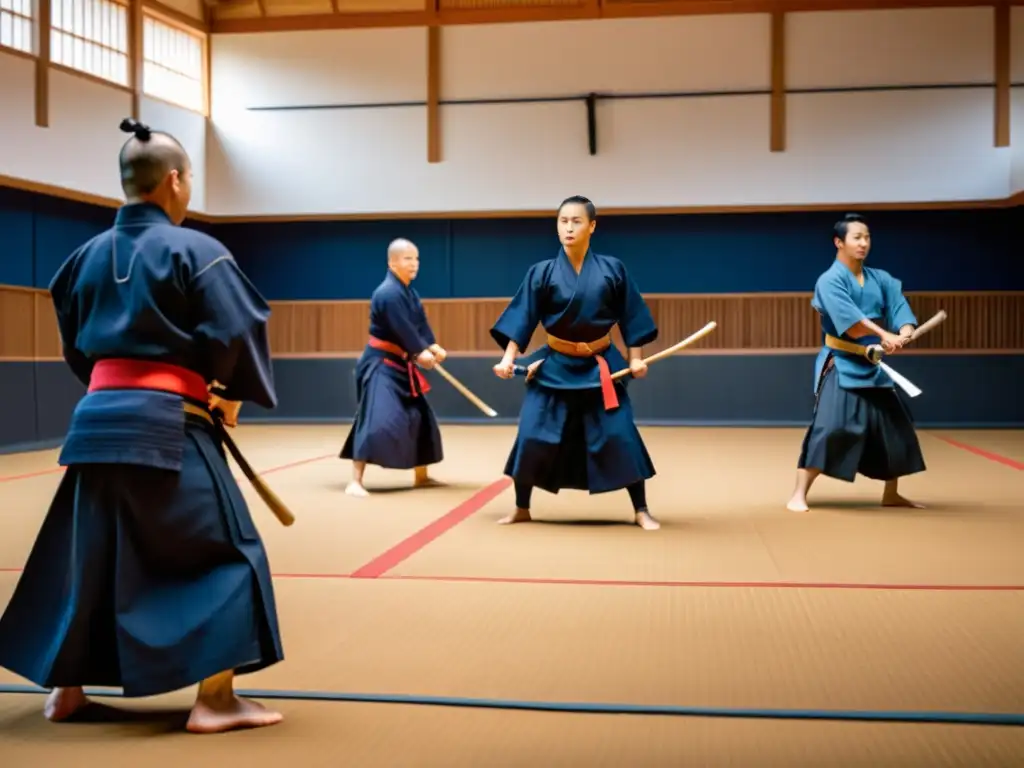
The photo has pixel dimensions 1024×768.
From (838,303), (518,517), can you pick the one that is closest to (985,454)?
(838,303)

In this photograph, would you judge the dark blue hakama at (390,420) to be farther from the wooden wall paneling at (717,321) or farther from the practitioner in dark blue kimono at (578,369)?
the wooden wall paneling at (717,321)

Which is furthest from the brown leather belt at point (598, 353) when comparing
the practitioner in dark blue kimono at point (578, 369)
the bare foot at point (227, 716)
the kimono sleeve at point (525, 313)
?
the bare foot at point (227, 716)

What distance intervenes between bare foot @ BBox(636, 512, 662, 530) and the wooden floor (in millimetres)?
64

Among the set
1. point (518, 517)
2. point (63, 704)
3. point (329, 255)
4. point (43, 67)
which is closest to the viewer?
point (63, 704)

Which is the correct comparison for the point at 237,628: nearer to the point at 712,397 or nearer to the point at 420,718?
the point at 420,718

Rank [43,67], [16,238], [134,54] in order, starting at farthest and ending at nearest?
[134,54] → [16,238] → [43,67]

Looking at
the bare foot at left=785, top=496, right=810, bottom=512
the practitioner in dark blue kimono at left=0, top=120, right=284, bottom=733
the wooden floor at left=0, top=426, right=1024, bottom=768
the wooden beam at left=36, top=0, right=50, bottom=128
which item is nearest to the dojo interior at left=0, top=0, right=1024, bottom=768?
the wooden beam at left=36, top=0, right=50, bottom=128

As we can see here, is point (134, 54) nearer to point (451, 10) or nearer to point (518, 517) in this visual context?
point (451, 10)

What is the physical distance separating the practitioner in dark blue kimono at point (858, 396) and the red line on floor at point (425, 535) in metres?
1.62

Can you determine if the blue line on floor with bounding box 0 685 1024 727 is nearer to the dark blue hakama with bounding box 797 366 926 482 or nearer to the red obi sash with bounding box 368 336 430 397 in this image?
the dark blue hakama with bounding box 797 366 926 482

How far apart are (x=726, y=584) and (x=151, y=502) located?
2.04 m

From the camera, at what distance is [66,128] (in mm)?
9969

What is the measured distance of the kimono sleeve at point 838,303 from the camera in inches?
207

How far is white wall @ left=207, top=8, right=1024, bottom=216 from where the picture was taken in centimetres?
1143
